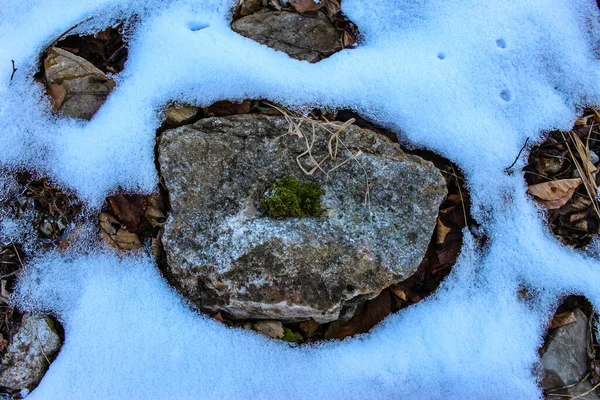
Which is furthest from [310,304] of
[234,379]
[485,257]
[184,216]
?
A: [485,257]

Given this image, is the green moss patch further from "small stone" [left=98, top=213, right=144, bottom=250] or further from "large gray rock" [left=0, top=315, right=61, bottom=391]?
"large gray rock" [left=0, top=315, right=61, bottom=391]

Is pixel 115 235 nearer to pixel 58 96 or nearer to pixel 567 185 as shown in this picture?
pixel 58 96

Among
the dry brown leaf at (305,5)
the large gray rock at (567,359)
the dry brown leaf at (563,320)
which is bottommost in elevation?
the large gray rock at (567,359)

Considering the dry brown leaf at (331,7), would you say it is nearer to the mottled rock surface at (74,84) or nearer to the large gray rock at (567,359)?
the mottled rock surface at (74,84)

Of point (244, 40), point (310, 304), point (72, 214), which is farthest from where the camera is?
point (244, 40)

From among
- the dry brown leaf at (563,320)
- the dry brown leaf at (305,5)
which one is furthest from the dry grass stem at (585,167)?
the dry brown leaf at (305,5)

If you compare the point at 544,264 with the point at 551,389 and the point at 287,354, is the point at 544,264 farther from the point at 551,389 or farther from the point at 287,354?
the point at 287,354

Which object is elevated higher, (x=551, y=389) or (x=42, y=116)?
(x=42, y=116)
